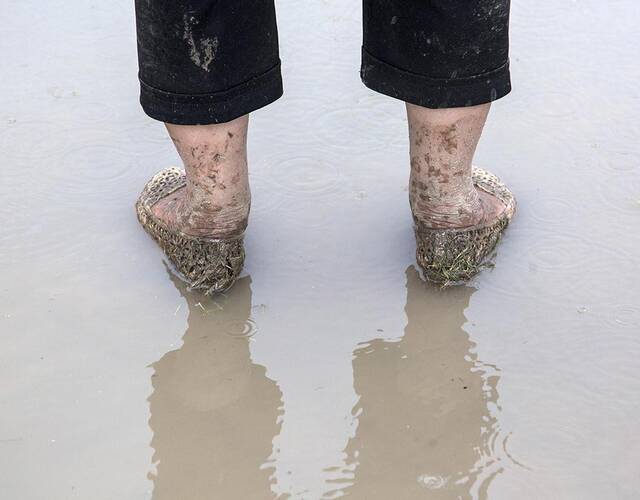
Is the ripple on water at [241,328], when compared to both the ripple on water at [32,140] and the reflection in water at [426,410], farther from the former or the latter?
the ripple on water at [32,140]

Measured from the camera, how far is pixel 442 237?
2.34 m

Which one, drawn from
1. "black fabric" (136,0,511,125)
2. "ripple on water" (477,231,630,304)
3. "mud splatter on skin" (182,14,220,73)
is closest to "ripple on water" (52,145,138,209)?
"black fabric" (136,0,511,125)

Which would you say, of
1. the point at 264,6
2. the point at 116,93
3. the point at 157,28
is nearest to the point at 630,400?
the point at 264,6

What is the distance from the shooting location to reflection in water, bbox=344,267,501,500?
1.87 metres

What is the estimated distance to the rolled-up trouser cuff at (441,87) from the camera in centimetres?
206

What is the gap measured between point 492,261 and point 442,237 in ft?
0.55

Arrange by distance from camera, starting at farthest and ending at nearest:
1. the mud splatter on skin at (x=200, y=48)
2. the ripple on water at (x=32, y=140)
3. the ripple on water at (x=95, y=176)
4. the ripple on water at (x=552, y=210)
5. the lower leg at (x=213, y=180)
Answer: the ripple on water at (x=32, y=140)
the ripple on water at (x=95, y=176)
the ripple on water at (x=552, y=210)
the lower leg at (x=213, y=180)
the mud splatter on skin at (x=200, y=48)

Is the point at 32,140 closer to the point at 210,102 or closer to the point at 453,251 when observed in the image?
the point at 210,102

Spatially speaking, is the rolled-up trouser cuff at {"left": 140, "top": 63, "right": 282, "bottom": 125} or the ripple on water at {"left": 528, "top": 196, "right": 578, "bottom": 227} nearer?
the rolled-up trouser cuff at {"left": 140, "top": 63, "right": 282, "bottom": 125}

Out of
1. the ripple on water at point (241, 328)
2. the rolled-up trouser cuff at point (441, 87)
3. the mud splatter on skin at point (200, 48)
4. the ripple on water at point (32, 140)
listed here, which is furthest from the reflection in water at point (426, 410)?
the ripple on water at point (32, 140)

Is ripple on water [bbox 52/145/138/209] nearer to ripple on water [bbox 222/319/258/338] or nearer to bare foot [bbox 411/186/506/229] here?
ripple on water [bbox 222/319/258/338]

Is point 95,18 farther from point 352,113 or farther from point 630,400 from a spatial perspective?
point 630,400

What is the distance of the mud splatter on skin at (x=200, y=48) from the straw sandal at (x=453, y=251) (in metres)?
0.71

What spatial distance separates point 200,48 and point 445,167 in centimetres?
66
